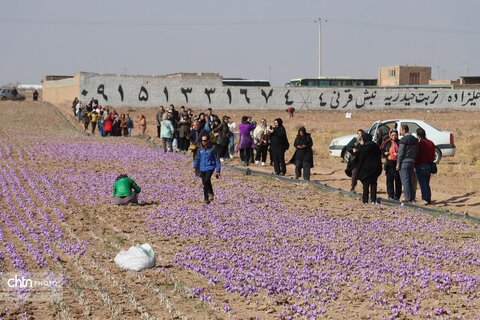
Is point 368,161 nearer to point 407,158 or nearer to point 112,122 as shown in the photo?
point 407,158

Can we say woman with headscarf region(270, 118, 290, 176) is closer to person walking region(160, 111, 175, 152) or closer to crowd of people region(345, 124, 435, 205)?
crowd of people region(345, 124, 435, 205)

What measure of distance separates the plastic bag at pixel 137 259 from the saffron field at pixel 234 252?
12 centimetres

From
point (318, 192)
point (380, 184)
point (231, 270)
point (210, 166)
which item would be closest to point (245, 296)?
point (231, 270)

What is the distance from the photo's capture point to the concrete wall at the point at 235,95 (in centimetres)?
5819

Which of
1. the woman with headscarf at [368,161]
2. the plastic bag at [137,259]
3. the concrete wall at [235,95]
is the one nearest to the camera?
the plastic bag at [137,259]

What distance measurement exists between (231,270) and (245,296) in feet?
4.26

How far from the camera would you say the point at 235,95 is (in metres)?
62.5

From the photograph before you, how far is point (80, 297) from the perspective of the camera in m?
9.26

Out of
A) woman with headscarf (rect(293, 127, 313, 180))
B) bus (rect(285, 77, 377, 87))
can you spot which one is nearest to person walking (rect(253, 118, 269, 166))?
woman with headscarf (rect(293, 127, 313, 180))

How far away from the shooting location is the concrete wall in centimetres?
5819

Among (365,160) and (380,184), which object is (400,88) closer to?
(380,184)

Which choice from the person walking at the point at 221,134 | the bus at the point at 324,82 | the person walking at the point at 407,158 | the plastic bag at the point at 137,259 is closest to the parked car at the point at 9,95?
the bus at the point at 324,82

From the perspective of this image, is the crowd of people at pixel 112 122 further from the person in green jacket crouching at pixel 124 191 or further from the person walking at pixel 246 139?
the person in green jacket crouching at pixel 124 191
